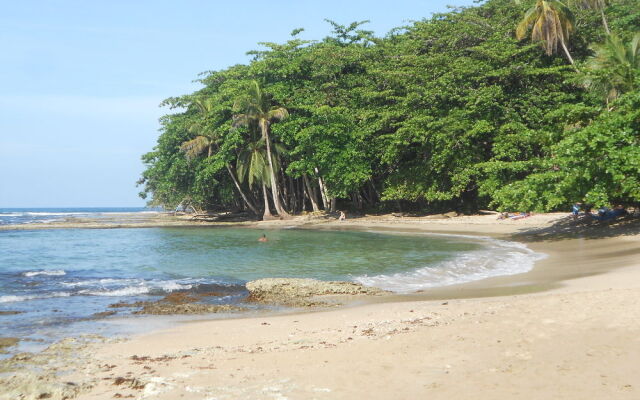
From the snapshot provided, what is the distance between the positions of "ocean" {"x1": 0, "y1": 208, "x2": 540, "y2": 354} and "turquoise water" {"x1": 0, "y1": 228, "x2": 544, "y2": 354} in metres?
0.03

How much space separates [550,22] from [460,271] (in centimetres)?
1890

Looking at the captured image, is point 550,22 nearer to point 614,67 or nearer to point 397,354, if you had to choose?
point 614,67

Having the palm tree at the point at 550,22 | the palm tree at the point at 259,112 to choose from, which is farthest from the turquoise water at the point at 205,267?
the palm tree at the point at 259,112

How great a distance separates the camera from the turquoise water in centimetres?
1178

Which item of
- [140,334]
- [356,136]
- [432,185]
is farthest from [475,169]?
[140,334]

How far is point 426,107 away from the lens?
33.5 meters

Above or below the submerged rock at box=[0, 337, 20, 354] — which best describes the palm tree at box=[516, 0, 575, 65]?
above

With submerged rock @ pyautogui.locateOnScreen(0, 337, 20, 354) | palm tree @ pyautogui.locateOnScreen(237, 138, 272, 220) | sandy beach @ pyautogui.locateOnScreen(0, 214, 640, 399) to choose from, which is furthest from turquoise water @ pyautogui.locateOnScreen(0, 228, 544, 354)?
palm tree @ pyautogui.locateOnScreen(237, 138, 272, 220)

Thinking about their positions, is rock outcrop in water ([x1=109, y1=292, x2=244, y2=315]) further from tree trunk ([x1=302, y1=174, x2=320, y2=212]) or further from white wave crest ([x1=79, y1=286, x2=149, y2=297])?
tree trunk ([x1=302, y1=174, x2=320, y2=212])

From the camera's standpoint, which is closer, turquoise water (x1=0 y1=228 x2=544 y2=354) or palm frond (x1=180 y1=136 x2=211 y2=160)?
→ turquoise water (x1=0 y1=228 x2=544 y2=354)

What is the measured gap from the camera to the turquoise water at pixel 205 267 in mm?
11781

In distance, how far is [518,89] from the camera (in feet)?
102

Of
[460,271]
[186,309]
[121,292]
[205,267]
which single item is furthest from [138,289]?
[460,271]

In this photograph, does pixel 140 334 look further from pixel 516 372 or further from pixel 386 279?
pixel 386 279
